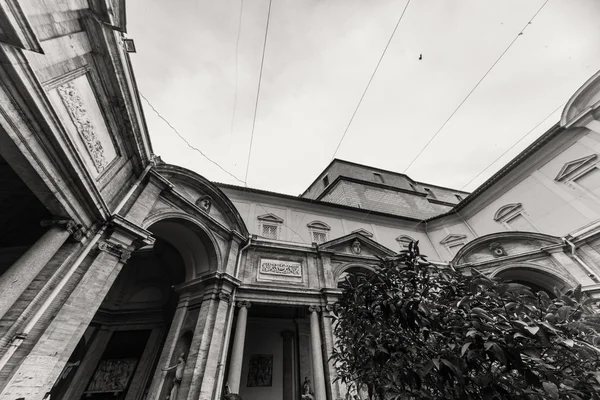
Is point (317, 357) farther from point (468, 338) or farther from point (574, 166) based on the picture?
point (574, 166)

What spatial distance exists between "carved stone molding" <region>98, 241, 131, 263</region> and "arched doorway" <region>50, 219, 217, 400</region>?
7.44ft

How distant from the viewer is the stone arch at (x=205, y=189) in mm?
8414

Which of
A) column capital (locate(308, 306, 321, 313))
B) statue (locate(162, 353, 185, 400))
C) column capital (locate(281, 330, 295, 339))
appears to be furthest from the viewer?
column capital (locate(281, 330, 295, 339))

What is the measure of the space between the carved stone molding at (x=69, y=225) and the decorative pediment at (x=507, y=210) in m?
20.0

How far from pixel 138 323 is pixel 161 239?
4364 millimetres

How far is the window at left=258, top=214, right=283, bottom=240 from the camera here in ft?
42.2

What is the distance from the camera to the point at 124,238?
5.99 metres

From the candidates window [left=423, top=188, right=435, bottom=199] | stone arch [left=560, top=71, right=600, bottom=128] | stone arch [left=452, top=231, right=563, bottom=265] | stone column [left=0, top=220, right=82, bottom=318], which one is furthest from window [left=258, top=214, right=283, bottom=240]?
window [left=423, top=188, right=435, bottom=199]

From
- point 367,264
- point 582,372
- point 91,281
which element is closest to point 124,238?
point 91,281

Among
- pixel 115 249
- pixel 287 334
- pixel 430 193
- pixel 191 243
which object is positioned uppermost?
pixel 430 193

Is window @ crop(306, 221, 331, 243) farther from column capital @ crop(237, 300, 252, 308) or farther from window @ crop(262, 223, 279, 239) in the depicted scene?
column capital @ crop(237, 300, 252, 308)

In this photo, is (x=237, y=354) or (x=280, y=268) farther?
(x=280, y=268)

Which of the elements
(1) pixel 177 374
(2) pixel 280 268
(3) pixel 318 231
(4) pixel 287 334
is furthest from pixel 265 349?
(3) pixel 318 231

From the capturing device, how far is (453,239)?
53.6 feet
